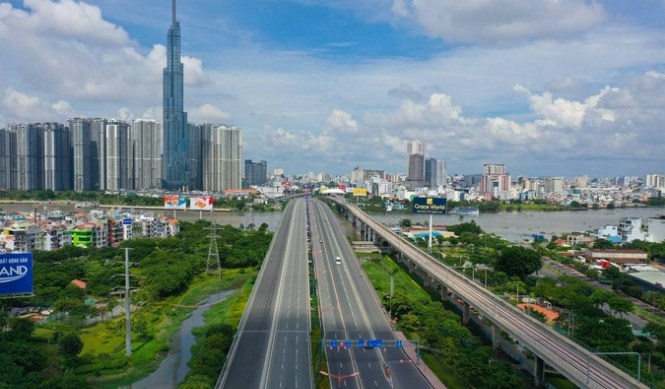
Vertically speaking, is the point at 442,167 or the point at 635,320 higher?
the point at 442,167

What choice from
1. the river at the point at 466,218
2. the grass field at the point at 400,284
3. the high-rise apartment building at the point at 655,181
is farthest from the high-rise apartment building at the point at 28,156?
the high-rise apartment building at the point at 655,181

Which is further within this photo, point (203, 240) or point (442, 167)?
point (442, 167)

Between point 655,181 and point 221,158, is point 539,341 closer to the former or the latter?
point 221,158

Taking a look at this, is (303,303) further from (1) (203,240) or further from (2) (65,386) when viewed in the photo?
(1) (203,240)

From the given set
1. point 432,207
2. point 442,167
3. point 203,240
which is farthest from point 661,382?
point 442,167

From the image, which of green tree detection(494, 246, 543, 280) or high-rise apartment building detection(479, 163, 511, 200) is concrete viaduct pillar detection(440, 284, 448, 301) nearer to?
green tree detection(494, 246, 543, 280)

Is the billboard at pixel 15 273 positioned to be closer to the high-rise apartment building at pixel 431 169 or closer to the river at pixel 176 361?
the river at pixel 176 361
